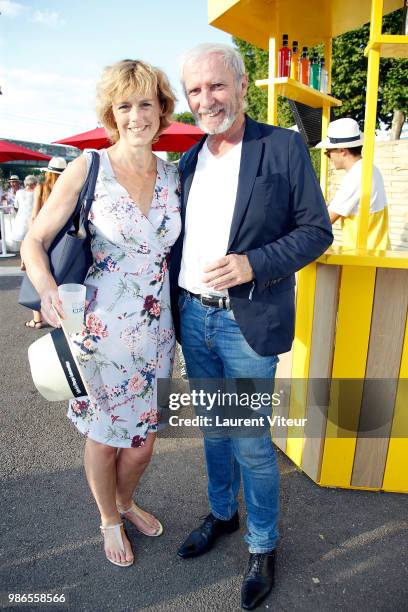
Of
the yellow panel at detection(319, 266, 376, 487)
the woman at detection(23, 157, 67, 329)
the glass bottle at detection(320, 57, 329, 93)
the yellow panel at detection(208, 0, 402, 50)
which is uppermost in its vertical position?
the yellow panel at detection(208, 0, 402, 50)

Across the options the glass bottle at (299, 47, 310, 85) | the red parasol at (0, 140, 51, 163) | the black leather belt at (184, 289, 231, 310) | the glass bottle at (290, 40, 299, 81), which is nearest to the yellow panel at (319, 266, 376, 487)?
the black leather belt at (184, 289, 231, 310)

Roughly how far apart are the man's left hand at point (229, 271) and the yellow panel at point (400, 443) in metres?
1.07

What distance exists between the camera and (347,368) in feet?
8.07

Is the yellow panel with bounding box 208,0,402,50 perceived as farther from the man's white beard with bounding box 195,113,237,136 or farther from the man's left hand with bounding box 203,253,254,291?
the man's left hand with bounding box 203,253,254,291

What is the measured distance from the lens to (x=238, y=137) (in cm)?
195

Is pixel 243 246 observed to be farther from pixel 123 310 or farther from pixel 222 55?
pixel 222 55

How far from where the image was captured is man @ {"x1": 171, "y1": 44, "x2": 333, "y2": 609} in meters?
1.79

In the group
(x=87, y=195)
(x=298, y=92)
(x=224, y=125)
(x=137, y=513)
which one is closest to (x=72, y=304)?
(x=87, y=195)

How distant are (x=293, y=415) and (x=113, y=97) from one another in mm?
1929

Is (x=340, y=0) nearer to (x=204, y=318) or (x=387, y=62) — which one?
(x=204, y=318)

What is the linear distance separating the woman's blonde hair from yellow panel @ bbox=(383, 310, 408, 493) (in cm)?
160

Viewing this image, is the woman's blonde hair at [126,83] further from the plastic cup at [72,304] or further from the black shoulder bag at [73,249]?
the plastic cup at [72,304]

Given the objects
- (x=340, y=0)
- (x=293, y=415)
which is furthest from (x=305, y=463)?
(x=340, y=0)

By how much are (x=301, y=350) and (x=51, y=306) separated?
56.8 inches
